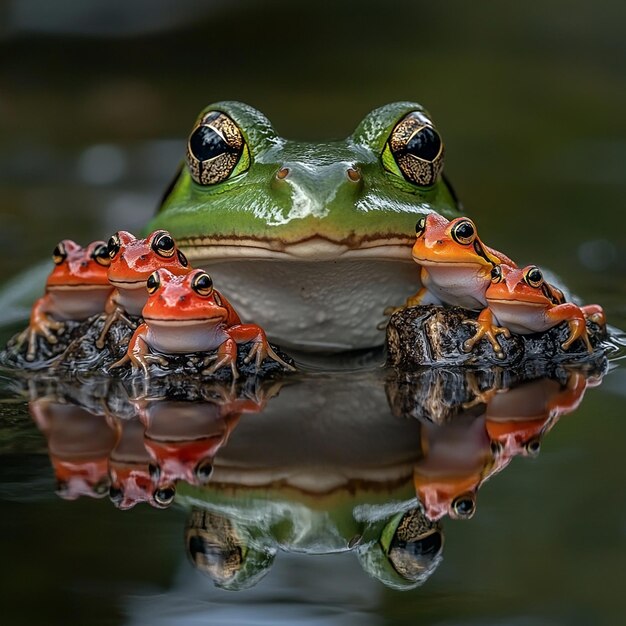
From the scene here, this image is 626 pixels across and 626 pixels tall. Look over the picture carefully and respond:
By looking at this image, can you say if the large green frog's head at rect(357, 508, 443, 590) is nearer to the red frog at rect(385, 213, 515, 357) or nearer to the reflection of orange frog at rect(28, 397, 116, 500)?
the reflection of orange frog at rect(28, 397, 116, 500)

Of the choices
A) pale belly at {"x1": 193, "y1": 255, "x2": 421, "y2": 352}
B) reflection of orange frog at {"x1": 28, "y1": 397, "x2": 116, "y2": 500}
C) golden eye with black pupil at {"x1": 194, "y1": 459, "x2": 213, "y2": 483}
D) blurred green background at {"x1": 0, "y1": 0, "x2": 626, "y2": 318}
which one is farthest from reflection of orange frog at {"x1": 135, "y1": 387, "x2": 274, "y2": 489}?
blurred green background at {"x1": 0, "y1": 0, "x2": 626, "y2": 318}

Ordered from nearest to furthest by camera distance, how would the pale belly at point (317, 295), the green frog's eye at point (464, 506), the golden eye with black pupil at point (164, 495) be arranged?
the green frog's eye at point (464, 506) → the golden eye with black pupil at point (164, 495) → the pale belly at point (317, 295)

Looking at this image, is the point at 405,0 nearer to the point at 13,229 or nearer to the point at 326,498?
the point at 13,229

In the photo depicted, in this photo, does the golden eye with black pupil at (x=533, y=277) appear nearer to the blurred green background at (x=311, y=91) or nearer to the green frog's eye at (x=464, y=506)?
the green frog's eye at (x=464, y=506)

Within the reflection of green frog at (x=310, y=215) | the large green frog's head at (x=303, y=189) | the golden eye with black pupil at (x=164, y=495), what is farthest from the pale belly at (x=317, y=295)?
the golden eye with black pupil at (x=164, y=495)

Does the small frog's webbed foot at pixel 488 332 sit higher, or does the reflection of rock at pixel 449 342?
the small frog's webbed foot at pixel 488 332

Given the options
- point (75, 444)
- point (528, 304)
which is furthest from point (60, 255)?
point (528, 304)

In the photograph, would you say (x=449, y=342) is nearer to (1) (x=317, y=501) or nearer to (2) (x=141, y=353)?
(2) (x=141, y=353)
